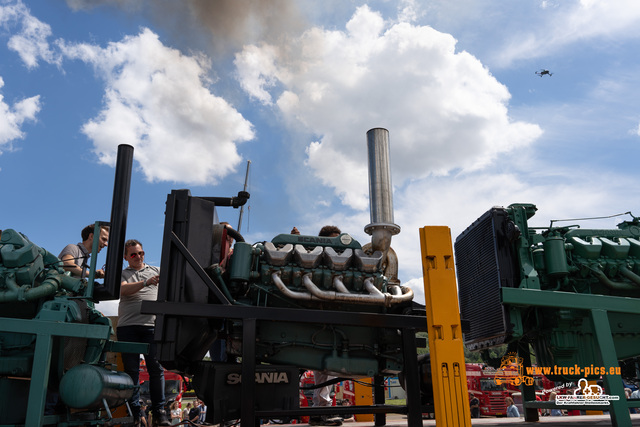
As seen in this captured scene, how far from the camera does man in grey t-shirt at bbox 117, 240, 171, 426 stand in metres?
5.50

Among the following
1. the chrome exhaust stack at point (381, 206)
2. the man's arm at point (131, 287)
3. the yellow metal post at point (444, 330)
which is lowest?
the yellow metal post at point (444, 330)

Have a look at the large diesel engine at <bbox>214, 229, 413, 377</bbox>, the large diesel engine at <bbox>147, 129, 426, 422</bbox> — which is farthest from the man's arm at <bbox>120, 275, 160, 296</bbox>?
the large diesel engine at <bbox>214, 229, 413, 377</bbox>

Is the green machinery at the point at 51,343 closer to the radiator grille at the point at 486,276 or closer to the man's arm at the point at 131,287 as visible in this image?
the man's arm at the point at 131,287

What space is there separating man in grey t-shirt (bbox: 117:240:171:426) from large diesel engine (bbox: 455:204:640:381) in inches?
156

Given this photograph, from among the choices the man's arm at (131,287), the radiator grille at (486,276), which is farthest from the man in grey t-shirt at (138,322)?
the radiator grille at (486,276)

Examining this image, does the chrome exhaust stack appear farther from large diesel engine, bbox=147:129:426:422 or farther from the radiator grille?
the radiator grille

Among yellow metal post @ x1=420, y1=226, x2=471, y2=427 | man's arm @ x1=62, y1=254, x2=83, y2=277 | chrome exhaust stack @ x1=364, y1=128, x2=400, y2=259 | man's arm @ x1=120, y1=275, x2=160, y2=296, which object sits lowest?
yellow metal post @ x1=420, y1=226, x2=471, y2=427

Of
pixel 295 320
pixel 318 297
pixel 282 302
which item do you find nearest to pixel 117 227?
pixel 282 302

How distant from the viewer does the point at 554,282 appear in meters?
5.69

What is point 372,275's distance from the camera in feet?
16.5

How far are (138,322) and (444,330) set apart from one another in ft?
12.7

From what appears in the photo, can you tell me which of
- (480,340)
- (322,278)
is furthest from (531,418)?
(322,278)

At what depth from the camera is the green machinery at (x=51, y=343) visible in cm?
416

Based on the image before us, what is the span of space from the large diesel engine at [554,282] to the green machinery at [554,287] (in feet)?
0.03
